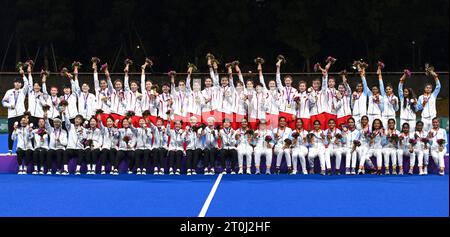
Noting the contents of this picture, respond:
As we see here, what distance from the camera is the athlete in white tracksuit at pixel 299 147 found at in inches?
580

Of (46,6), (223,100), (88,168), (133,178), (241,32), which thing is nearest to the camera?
(133,178)

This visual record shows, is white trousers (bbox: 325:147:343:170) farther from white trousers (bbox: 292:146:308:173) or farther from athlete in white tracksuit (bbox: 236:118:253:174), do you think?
athlete in white tracksuit (bbox: 236:118:253:174)

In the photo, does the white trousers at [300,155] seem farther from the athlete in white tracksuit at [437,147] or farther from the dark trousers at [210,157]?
the athlete in white tracksuit at [437,147]

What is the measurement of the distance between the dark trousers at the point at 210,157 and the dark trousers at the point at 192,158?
5.5 inches

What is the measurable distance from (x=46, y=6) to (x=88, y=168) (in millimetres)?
20397

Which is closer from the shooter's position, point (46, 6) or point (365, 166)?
point (365, 166)

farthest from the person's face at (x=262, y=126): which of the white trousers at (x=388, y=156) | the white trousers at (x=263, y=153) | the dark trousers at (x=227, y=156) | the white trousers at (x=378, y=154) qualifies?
the white trousers at (x=388, y=156)

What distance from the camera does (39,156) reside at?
14.9 meters

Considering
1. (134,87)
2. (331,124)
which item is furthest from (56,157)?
(331,124)

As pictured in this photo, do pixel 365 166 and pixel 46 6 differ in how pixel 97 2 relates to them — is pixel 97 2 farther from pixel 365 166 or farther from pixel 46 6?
pixel 365 166

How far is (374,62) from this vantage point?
1500 inches

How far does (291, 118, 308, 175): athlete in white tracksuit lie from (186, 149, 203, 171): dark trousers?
1789 mm

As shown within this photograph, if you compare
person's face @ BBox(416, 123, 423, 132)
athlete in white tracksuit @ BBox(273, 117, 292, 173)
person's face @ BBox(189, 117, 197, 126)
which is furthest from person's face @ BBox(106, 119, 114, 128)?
person's face @ BBox(416, 123, 423, 132)

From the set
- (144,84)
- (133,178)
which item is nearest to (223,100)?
(144,84)
